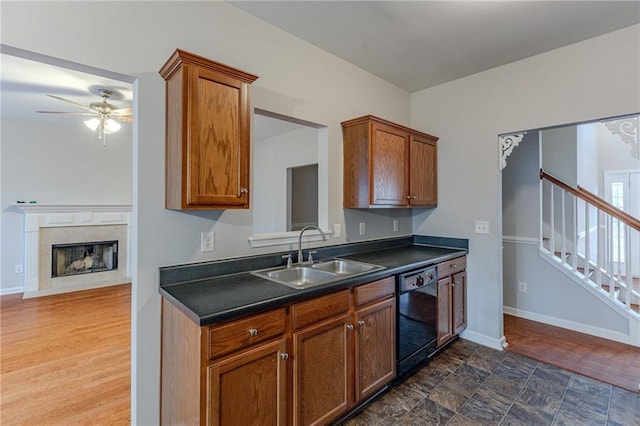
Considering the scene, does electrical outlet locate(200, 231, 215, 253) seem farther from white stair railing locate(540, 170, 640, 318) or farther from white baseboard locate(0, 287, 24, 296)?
white baseboard locate(0, 287, 24, 296)

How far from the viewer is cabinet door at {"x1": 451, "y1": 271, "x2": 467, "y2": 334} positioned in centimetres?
285

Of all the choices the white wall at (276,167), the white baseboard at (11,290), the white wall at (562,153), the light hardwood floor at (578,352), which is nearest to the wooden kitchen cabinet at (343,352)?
the light hardwood floor at (578,352)

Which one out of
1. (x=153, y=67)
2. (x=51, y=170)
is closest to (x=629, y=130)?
(x=153, y=67)

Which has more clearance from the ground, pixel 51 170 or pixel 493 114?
pixel 493 114

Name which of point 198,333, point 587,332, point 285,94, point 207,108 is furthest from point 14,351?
point 587,332

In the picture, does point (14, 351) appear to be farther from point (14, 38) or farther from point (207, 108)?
point (207, 108)

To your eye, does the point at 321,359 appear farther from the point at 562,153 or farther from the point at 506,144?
the point at 562,153

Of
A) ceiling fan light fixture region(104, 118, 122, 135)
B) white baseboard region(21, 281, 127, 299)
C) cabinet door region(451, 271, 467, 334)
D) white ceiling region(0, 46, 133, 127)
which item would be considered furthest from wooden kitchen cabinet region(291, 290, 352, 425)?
white baseboard region(21, 281, 127, 299)

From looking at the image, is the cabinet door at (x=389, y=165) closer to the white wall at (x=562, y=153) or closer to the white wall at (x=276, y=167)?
the white wall at (x=276, y=167)

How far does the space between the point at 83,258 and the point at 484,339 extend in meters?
6.25

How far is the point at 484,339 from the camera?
2.95 metres

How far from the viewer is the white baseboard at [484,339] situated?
113 inches

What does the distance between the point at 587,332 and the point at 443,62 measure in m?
3.22

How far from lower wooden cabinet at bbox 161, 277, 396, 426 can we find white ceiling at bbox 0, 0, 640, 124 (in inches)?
59.4
